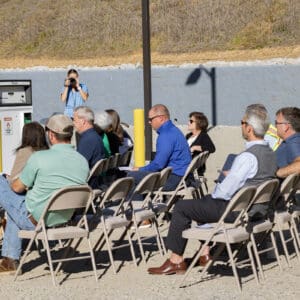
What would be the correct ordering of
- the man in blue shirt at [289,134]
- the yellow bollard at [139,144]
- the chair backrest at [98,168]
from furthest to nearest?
the yellow bollard at [139,144]
the chair backrest at [98,168]
the man in blue shirt at [289,134]

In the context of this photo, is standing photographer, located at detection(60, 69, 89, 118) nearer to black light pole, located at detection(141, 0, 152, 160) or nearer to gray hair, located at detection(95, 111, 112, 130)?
black light pole, located at detection(141, 0, 152, 160)

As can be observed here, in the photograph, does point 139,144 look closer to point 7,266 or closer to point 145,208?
point 145,208

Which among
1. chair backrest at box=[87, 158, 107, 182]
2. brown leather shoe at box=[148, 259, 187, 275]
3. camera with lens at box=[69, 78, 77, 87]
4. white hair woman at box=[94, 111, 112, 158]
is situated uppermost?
camera with lens at box=[69, 78, 77, 87]

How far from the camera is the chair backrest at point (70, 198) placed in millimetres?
7066

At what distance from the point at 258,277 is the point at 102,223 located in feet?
4.53

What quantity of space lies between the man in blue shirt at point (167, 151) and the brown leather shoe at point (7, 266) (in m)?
2.24

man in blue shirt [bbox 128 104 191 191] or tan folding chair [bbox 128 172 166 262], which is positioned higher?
man in blue shirt [bbox 128 104 191 191]

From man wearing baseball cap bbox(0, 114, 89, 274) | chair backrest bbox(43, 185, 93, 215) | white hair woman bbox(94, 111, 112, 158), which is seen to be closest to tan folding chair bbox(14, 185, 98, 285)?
chair backrest bbox(43, 185, 93, 215)

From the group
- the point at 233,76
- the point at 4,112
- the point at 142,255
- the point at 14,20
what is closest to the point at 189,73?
the point at 233,76

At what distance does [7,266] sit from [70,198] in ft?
3.16

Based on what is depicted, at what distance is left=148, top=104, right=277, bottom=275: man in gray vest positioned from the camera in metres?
7.36

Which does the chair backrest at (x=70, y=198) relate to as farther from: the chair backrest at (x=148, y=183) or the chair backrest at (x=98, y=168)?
the chair backrest at (x=98, y=168)

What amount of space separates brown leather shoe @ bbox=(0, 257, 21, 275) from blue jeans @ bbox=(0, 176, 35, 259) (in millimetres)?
42

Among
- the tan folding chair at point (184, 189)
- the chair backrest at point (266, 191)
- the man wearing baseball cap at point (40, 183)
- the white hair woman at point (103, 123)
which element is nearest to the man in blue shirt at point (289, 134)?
the chair backrest at point (266, 191)
